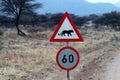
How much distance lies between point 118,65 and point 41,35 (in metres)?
30.7

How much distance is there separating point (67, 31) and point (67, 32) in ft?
0.16

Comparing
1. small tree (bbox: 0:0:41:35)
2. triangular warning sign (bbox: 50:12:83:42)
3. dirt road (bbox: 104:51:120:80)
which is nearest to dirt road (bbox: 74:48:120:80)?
dirt road (bbox: 104:51:120:80)

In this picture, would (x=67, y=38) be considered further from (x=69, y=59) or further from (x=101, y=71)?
(x=101, y=71)

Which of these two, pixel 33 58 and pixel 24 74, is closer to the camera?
pixel 24 74

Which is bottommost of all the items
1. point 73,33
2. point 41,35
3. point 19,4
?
point 41,35

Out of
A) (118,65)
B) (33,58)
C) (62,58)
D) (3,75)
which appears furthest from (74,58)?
(33,58)

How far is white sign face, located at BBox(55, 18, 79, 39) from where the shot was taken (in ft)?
33.6

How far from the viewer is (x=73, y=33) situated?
1030cm

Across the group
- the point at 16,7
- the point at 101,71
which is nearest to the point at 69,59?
the point at 101,71

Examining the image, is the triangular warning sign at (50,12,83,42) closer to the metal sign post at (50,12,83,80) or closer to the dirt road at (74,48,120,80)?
the metal sign post at (50,12,83,80)

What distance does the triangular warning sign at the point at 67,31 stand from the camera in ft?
33.6

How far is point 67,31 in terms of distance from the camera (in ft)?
33.5

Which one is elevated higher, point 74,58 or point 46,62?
point 74,58

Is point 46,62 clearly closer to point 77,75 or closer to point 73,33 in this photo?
point 77,75
